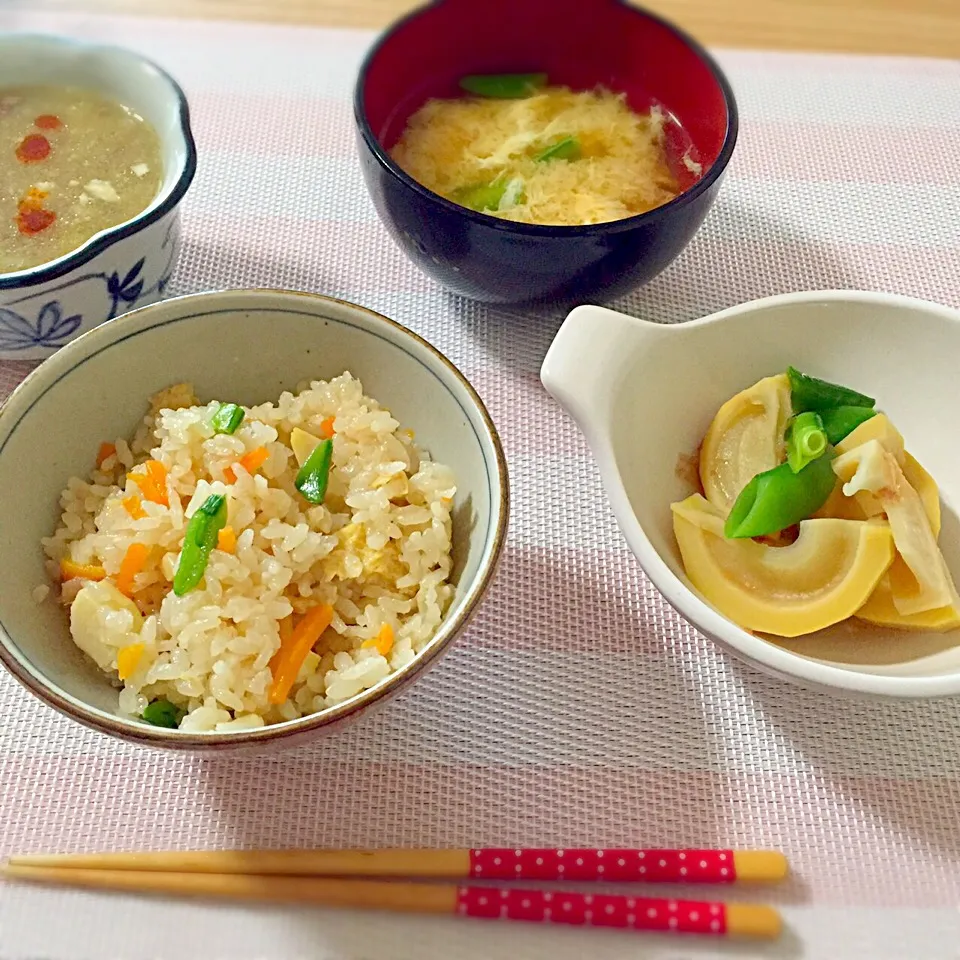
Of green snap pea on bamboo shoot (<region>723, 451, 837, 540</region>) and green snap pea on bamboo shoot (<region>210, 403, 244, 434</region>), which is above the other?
green snap pea on bamboo shoot (<region>723, 451, 837, 540</region>)

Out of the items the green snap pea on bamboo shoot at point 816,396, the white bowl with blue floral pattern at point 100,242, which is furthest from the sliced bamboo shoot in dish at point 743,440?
the white bowl with blue floral pattern at point 100,242

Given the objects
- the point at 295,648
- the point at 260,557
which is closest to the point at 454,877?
the point at 295,648

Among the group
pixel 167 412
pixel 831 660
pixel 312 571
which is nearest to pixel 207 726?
pixel 312 571

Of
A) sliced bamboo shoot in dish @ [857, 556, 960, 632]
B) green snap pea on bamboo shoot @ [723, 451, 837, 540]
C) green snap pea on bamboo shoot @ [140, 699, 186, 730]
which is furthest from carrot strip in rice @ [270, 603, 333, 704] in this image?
sliced bamboo shoot in dish @ [857, 556, 960, 632]

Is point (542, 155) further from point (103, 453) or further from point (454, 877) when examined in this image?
point (454, 877)

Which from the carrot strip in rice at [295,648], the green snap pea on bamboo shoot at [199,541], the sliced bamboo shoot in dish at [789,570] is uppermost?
the sliced bamboo shoot in dish at [789,570]

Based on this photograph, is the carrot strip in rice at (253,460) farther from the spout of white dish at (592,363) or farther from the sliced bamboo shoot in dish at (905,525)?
the sliced bamboo shoot in dish at (905,525)

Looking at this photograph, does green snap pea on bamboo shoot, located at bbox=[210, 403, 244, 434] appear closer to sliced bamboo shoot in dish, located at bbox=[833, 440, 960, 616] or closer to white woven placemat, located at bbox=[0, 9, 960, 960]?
white woven placemat, located at bbox=[0, 9, 960, 960]
